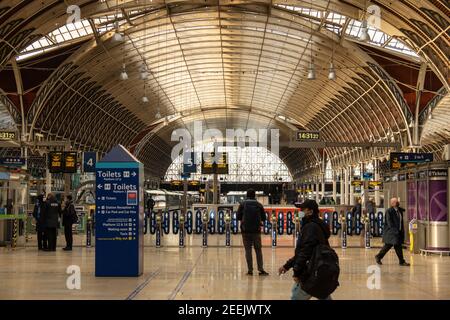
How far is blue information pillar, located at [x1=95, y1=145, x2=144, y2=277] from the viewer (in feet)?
51.9

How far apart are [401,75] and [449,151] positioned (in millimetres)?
24766

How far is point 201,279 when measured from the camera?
15.5m

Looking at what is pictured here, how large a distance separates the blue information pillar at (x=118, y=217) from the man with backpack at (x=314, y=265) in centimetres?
752

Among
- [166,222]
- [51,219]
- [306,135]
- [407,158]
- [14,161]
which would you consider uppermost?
[306,135]

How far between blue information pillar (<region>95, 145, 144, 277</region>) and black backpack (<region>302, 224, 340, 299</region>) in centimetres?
772

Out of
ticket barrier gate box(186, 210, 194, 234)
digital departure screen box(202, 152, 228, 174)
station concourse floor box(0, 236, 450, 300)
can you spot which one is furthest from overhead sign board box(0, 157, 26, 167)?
station concourse floor box(0, 236, 450, 300)

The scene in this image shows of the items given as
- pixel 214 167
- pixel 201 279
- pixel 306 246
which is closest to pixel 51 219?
pixel 201 279

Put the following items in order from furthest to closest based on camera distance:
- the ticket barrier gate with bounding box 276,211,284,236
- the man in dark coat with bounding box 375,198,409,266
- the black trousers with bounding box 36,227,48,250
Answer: the ticket barrier gate with bounding box 276,211,284,236
the black trousers with bounding box 36,227,48,250
the man in dark coat with bounding box 375,198,409,266

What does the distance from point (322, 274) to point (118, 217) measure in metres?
→ 8.16

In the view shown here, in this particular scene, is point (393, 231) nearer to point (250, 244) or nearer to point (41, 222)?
point (250, 244)

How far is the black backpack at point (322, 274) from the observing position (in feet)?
27.8

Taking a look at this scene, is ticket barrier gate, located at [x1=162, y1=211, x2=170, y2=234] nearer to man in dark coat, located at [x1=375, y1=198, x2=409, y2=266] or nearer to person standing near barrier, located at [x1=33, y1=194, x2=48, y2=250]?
person standing near barrier, located at [x1=33, y1=194, x2=48, y2=250]

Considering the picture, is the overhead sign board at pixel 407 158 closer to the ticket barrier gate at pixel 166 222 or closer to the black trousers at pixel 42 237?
the ticket barrier gate at pixel 166 222
